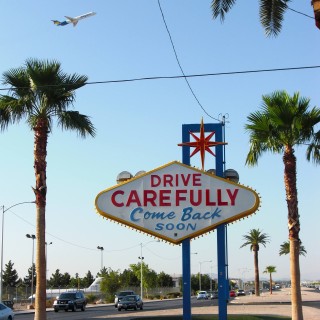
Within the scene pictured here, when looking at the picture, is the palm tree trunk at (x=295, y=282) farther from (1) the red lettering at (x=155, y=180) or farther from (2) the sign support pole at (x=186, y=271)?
(1) the red lettering at (x=155, y=180)

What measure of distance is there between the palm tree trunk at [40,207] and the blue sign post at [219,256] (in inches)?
202

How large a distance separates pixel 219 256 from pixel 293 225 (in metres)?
5.66

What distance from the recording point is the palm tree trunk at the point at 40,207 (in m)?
18.9

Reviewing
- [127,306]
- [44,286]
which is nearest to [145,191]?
[44,286]

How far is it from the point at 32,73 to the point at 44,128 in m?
2.06

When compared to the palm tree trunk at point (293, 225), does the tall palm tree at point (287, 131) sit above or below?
above

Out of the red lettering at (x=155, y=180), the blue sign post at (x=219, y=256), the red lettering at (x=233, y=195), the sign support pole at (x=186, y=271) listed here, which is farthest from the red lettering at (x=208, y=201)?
the red lettering at (x=155, y=180)

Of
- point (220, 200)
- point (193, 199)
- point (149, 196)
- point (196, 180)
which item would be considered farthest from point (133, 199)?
point (220, 200)

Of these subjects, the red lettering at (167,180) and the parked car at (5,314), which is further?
the parked car at (5,314)

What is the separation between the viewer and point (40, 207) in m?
19.8

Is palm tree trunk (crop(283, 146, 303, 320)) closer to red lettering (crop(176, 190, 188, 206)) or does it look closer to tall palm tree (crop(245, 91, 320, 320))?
tall palm tree (crop(245, 91, 320, 320))

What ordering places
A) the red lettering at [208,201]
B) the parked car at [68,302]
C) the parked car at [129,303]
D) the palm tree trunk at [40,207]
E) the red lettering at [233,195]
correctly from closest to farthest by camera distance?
the red lettering at [233,195] → the red lettering at [208,201] → the palm tree trunk at [40,207] → the parked car at [129,303] → the parked car at [68,302]

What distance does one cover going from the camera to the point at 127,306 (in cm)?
4853

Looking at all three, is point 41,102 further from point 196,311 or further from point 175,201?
point 196,311
